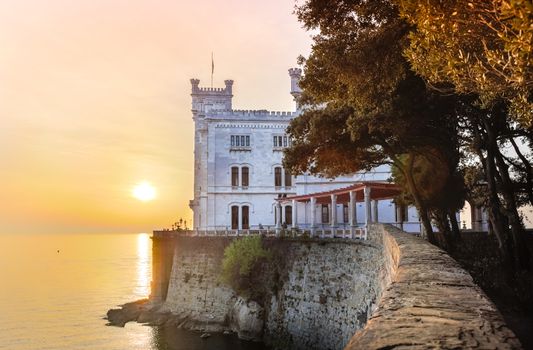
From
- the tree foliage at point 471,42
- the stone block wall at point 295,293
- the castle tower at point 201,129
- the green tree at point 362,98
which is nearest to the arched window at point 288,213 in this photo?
the castle tower at point 201,129

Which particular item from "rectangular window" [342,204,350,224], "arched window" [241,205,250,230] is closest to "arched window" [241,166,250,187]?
"arched window" [241,205,250,230]

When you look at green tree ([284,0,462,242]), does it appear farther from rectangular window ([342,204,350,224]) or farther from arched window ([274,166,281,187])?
arched window ([274,166,281,187])

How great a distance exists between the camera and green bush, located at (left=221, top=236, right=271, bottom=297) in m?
30.9

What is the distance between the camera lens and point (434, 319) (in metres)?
3.84

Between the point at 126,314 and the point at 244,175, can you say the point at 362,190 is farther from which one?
the point at 126,314

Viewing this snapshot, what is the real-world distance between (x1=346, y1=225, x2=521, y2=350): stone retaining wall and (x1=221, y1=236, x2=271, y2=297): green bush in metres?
25.3

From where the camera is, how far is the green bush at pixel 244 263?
30.9 metres

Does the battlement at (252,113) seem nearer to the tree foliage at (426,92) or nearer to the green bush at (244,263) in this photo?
the green bush at (244,263)

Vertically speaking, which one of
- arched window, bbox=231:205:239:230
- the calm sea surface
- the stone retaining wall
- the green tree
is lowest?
the calm sea surface

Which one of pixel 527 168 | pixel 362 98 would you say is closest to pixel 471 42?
pixel 362 98

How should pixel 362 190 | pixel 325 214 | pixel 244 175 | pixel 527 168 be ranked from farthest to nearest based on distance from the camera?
pixel 244 175
pixel 325 214
pixel 362 190
pixel 527 168

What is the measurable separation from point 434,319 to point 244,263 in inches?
1089

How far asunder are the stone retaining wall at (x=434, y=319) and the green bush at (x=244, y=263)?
2535 centimetres

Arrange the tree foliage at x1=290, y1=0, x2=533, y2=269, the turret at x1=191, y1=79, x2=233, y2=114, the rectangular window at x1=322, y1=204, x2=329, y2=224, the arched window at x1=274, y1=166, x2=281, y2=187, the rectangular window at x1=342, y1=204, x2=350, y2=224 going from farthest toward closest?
1. the turret at x1=191, y1=79, x2=233, y2=114
2. the arched window at x1=274, y1=166, x2=281, y2=187
3. the rectangular window at x1=322, y1=204, x2=329, y2=224
4. the rectangular window at x1=342, y1=204, x2=350, y2=224
5. the tree foliage at x1=290, y1=0, x2=533, y2=269
